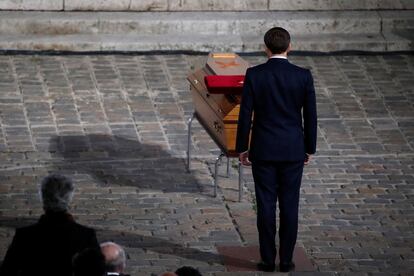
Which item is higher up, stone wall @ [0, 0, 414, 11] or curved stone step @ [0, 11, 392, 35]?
stone wall @ [0, 0, 414, 11]

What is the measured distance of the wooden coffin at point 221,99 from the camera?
12.0m

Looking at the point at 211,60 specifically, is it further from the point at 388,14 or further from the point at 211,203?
the point at 388,14

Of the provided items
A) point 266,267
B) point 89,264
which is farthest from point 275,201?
point 89,264

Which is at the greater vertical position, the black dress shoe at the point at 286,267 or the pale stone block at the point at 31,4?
the pale stone block at the point at 31,4

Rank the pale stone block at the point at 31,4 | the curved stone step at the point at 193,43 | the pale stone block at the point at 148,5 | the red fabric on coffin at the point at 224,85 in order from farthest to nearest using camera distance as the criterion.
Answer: the pale stone block at the point at 148,5 < the pale stone block at the point at 31,4 < the curved stone step at the point at 193,43 < the red fabric on coffin at the point at 224,85

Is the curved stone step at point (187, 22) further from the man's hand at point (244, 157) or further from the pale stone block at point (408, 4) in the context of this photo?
the man's hand at point (244, 157)

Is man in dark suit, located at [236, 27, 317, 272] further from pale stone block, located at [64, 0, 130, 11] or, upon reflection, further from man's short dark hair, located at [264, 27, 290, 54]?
pale stone block, located at [64, 0, 130, 11]

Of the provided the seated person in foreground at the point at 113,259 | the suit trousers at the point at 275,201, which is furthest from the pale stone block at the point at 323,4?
the seated person in foreground at the point at 113,259

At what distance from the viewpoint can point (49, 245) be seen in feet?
27.4

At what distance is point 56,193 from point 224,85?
12.7 feet

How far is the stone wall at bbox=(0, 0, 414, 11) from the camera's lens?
17.1m

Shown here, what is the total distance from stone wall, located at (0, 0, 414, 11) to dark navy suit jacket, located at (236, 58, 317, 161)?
666cm

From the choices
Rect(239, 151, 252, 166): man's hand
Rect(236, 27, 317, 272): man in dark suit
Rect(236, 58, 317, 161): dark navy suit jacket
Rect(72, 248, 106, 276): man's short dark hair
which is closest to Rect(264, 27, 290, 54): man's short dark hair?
Rect(236, 27, 317, 272): man in dark suit

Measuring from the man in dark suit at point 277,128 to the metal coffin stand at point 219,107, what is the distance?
3.16ft
